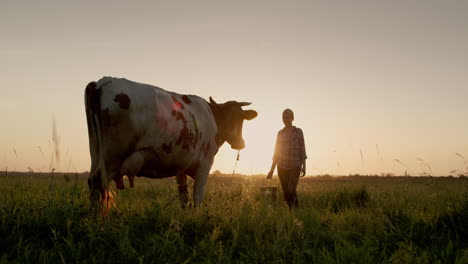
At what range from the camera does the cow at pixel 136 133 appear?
5.89 metres

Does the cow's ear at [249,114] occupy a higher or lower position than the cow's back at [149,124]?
higher

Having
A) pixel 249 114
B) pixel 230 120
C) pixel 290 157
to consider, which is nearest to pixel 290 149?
pixel 290 157

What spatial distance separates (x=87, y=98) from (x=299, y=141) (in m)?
4.92

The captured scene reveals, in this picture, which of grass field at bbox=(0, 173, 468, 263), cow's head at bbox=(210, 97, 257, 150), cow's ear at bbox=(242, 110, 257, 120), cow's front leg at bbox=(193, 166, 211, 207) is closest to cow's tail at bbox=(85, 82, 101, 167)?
grass field at bbox=(0, 173, 468, 263)

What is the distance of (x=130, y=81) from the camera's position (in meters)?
6.32

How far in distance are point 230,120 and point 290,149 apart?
1.57 meters

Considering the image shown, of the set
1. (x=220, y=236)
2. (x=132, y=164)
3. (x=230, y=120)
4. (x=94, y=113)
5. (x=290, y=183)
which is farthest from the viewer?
(x=290, y=183)

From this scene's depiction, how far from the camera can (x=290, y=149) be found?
914 centimetres

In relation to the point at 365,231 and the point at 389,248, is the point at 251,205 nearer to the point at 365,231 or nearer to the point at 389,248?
the point at 365,231

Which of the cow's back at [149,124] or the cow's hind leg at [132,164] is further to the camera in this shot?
the cow's hind leg at [132,164]

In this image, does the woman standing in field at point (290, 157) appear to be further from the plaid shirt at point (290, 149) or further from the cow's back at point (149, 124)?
the cow's back at point (149, 124)

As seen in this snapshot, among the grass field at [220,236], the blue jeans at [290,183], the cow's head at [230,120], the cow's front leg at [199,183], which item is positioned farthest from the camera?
the blue jeans at [290,183]

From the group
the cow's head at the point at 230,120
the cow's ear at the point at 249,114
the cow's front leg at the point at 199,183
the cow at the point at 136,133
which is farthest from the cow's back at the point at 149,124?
the cow's ear at the point at 249,114

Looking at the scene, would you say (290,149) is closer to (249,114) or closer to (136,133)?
(249,114)
